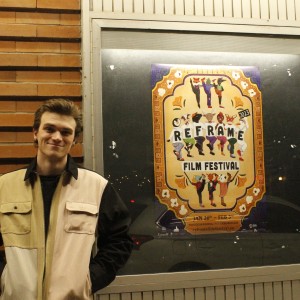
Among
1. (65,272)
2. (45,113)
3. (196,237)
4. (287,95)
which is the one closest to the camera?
(65,272)

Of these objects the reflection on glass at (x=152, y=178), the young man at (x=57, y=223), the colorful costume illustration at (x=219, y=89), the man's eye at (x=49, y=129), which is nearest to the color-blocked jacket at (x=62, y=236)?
the young man at (x=57, y=223)

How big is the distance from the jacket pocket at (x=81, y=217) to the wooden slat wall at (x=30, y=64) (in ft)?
3.35

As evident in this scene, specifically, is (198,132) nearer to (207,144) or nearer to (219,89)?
(207,144)

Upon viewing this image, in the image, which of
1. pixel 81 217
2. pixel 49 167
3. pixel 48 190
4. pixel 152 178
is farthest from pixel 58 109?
pixel 152 178

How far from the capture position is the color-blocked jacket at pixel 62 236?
7.95 feet

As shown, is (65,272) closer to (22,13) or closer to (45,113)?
(45,113)

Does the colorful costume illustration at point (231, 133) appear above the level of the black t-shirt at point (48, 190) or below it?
above

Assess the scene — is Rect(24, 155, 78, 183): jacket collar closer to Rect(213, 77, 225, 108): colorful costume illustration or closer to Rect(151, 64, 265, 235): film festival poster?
Rect(151, 64, 265, 235): film festival poster

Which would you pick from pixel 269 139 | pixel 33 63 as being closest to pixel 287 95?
pixel 269 139

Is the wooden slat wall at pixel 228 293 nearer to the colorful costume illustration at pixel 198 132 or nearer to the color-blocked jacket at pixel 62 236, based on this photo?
the color-blocked jacket at pixel 62 236

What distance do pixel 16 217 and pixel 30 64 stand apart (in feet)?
5.11

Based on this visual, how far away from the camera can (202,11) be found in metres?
3.86

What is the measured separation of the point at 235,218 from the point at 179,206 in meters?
0.55

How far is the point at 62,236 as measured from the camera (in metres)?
2.50
